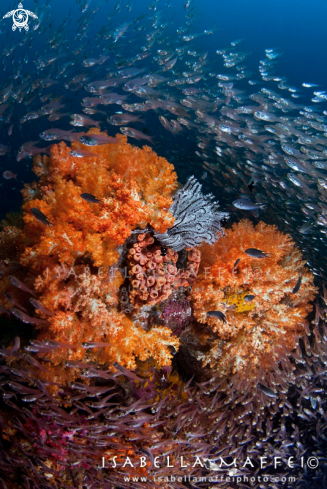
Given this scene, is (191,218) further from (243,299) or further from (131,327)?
(131,327)

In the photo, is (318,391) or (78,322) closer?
(78,322)

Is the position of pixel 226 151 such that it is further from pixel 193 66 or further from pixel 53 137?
pixel 193 66

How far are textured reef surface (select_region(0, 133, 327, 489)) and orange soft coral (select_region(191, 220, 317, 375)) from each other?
0.02 metres

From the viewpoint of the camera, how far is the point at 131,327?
3.41 m

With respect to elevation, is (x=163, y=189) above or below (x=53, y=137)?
below

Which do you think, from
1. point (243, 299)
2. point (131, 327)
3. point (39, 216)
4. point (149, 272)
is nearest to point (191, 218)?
point (149, 272)

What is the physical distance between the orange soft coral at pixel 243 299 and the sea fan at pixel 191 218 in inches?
21.2

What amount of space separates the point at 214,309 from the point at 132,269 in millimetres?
1644

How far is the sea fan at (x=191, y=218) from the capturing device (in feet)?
12.6

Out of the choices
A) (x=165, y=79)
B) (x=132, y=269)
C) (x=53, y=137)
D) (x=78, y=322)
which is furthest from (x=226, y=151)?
(x=78, y=322)

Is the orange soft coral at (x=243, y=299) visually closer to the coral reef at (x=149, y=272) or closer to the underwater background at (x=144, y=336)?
the underwater background at (x=144, y=336)

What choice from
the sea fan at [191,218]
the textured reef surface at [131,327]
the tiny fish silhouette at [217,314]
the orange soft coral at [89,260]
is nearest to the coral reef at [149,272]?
the textured reef surface at [131,327]

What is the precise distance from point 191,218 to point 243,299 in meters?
1.62

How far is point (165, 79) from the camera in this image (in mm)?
10180
